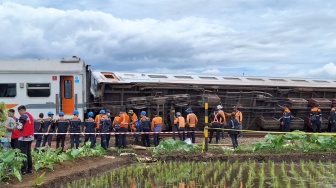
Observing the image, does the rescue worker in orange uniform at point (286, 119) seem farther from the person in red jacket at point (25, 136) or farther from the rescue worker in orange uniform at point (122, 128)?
the person in red jacket at point (25, 136)

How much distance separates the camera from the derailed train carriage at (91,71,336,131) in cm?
1877

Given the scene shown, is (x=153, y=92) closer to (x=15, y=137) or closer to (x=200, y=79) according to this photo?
(x=200, y=79)

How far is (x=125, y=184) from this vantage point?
9469 millimetres

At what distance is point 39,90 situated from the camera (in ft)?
57.7

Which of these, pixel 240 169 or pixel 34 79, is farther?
pixel 34 79

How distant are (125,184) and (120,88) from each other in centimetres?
988

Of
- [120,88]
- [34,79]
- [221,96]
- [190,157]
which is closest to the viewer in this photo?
[190,157]

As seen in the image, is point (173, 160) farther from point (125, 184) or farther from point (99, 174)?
point (125, 184)

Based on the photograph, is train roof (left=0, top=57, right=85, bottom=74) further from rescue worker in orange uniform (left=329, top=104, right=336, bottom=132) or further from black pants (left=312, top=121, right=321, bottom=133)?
rescue worker in orange uniform (left=329, top=104, right=336, bottom=132)

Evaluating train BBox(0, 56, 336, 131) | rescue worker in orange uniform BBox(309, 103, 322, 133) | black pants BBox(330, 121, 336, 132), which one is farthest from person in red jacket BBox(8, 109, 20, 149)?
black pants BBox(330, 121, 336, 132)

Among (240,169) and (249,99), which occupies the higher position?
(249,99)

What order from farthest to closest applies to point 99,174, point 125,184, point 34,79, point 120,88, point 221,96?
point 221,96, point 120,88, point 34,79, point 99,174, point 125,184

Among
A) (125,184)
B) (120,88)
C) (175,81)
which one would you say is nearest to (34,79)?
(120,88)

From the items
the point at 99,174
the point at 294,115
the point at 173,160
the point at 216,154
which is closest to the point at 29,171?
the point at 99,174
